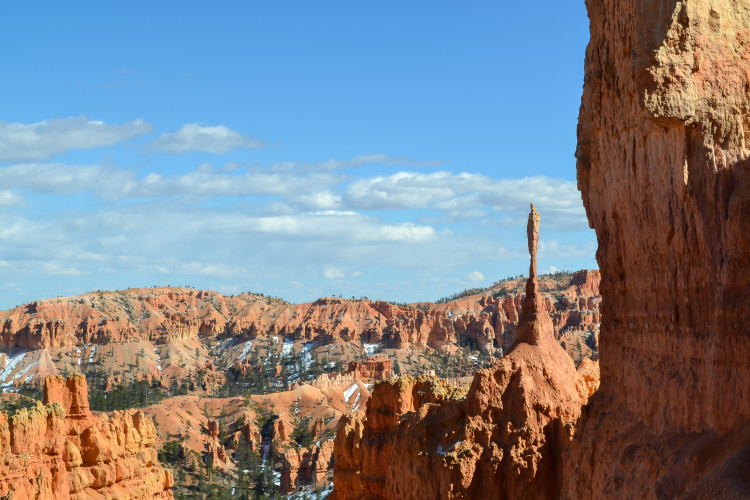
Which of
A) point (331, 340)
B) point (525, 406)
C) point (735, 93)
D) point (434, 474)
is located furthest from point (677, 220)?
point (331, 340)

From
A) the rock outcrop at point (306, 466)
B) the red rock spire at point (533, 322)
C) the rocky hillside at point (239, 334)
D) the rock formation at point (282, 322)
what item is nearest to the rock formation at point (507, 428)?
the red rock spire at point (533, 322)

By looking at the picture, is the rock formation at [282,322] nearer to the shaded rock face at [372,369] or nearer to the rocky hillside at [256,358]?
the rocky hillside at [256,358]

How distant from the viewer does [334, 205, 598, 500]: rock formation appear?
17.1m

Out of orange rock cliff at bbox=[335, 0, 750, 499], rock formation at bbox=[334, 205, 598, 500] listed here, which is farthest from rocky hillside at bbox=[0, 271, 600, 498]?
orange rock cliff at bbox=[335, 0, 750, 499]

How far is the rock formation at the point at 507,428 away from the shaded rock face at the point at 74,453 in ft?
57.0

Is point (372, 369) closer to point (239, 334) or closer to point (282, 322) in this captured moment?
point (239, 334)

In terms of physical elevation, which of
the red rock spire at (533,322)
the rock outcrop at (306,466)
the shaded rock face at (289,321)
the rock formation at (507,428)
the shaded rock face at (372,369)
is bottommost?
the rock outcrop at (306,466)

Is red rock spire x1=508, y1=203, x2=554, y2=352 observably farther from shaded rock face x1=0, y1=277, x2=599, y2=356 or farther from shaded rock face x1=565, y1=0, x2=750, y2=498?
shaded rock face x1=0, y1=277, x2=599, y2=356

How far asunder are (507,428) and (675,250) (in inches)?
321

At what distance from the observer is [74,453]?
34406 mm

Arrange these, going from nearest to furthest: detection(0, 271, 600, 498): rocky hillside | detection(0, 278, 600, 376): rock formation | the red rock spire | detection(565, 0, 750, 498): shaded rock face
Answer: detection(565, 0, 750, 498): shaded rock face
the red rock spire
detection(0, 271, 600, 498): rocky hillside
detection(0, 278, 600, 376): rock formation

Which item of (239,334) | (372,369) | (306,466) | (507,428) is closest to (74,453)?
(507,428)

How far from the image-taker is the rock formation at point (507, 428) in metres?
17.1

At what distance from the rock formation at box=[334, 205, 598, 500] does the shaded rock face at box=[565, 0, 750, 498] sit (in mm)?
4512
